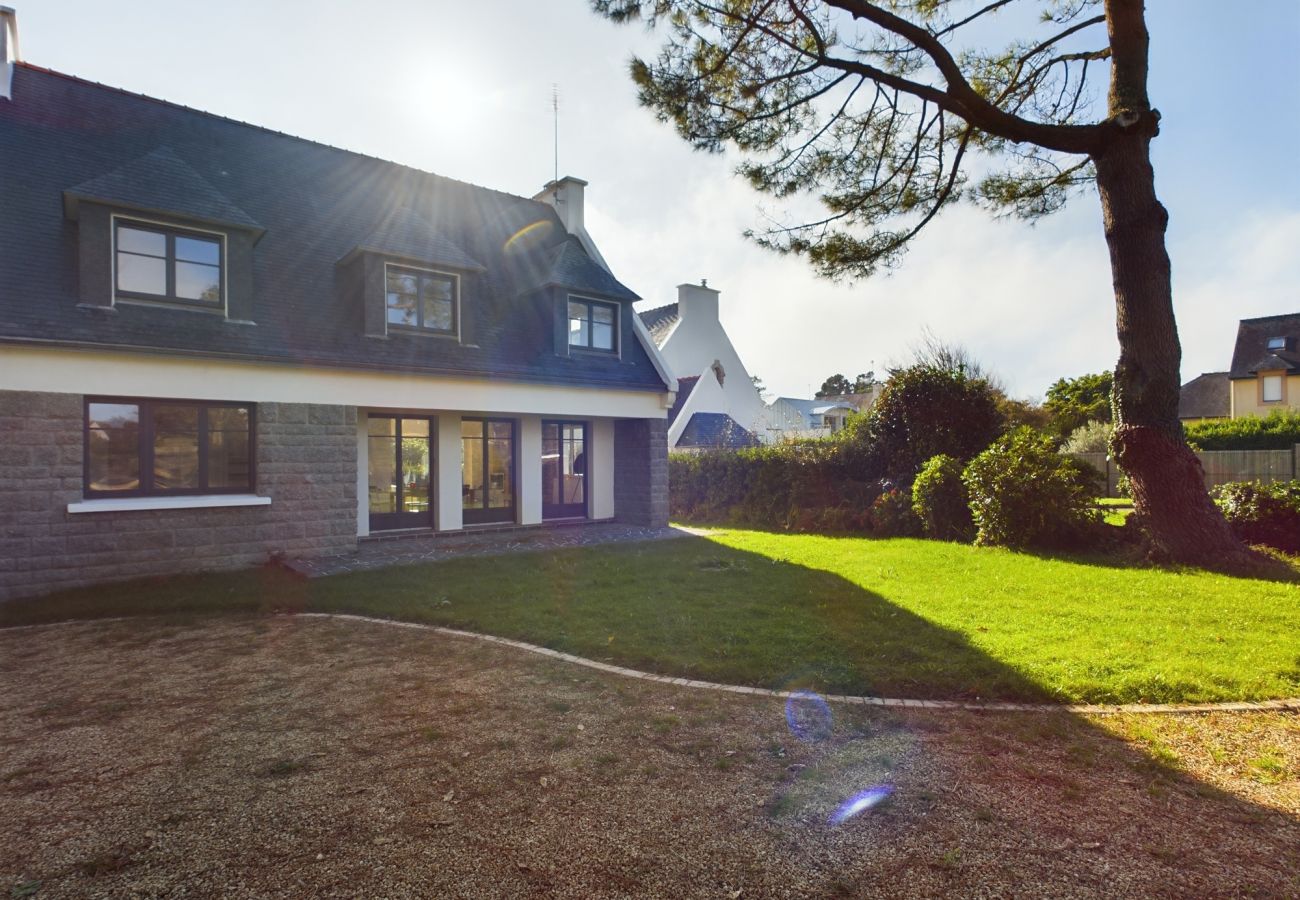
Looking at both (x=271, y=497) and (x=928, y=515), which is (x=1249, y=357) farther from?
(x=271, y=497)

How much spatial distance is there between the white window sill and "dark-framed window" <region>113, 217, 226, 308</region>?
2.92 metres

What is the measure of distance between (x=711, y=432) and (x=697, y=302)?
289 inches

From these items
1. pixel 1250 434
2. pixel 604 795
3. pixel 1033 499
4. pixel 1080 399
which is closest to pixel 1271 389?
pixel 1080 399

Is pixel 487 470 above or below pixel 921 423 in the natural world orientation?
below

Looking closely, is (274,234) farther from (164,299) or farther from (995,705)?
(995,705)

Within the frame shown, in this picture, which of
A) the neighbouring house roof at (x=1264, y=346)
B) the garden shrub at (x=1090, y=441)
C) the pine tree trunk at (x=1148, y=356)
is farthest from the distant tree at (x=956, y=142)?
the neighbouring house roof at (x=1264, y=346)

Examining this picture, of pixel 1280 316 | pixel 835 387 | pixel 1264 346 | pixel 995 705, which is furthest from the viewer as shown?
pixel 835 387

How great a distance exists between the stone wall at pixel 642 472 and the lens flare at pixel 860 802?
469 inches

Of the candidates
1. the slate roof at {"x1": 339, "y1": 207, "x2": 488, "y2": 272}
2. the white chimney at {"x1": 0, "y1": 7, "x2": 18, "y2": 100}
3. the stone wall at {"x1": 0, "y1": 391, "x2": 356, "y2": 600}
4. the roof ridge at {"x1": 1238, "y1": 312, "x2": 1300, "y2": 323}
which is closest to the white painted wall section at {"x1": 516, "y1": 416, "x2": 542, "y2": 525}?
the slate roof at {"x1": 339, "y1": 207, "x2": 488, "y2": 272}

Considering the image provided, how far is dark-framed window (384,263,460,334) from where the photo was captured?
12.3 m

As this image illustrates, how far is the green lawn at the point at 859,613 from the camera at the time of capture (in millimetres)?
5102

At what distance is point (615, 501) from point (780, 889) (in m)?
13.6

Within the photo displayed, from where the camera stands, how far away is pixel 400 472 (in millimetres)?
13289

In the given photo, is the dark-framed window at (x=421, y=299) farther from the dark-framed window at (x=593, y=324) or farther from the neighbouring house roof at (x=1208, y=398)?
the neighbouring house roof at (x=1208, y=398)
